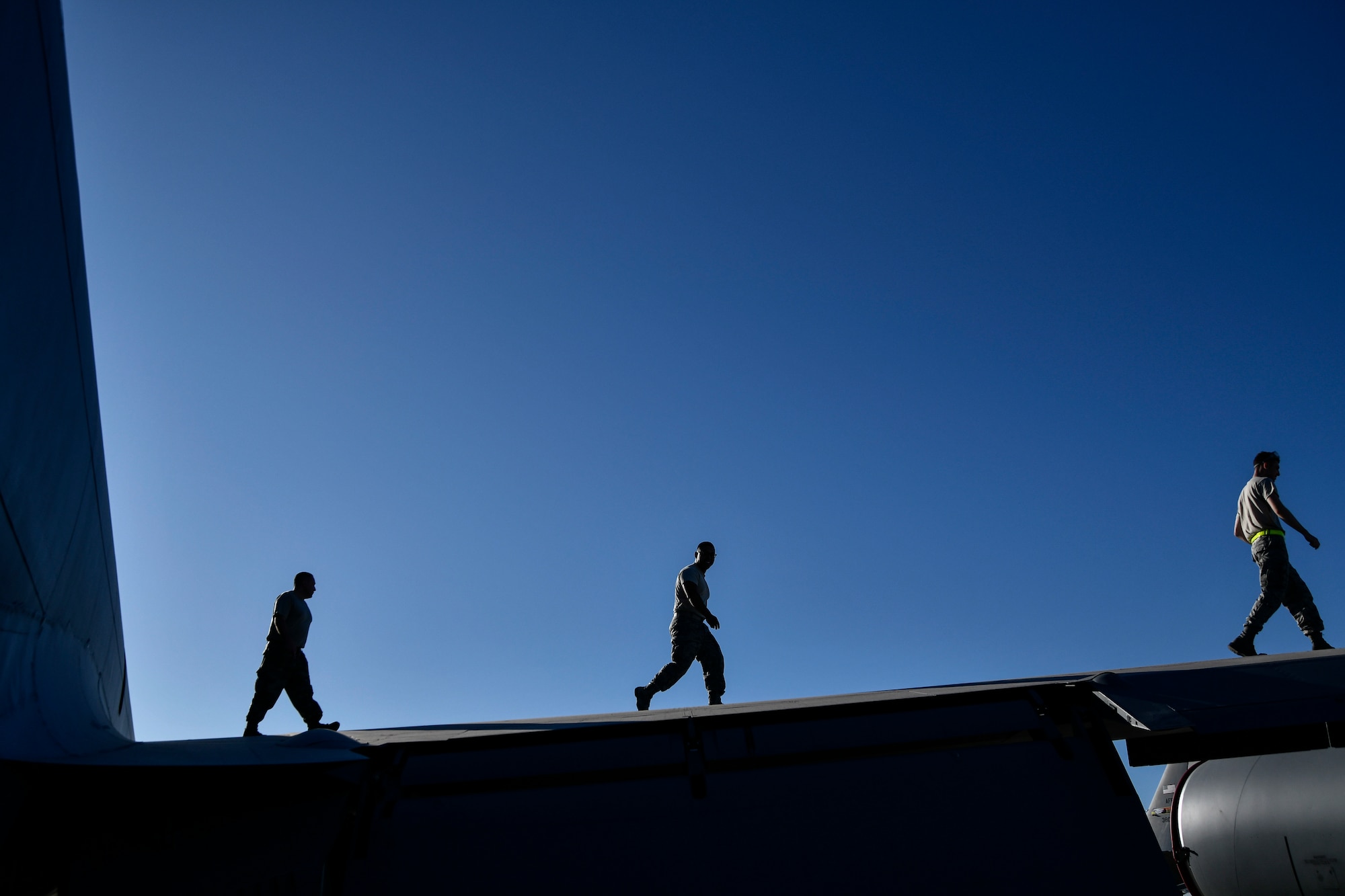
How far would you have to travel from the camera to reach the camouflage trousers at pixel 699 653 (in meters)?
7.30

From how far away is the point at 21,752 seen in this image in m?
2.46

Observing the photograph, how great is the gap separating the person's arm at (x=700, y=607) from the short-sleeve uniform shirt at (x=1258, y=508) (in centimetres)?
479

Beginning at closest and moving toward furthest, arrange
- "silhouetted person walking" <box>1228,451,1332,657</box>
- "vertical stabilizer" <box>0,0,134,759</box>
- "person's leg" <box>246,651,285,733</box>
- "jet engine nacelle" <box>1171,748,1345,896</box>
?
1. "vertical stabilizer" <box>0,0,134,759</box>
2. "jet engine nacelle" <box>1171,748,1345,896</box>
3. "person's leg" <box>246,651,285,733</box>
4. "silhouetted person walking" <box>1228,451,1332,657</box>

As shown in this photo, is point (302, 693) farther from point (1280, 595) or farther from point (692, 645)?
point (1280, 595)

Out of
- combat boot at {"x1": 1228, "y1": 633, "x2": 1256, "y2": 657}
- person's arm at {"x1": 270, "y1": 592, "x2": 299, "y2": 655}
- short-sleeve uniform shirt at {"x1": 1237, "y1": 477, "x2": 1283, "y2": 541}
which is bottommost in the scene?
combat boot at {"x1": 1228, "y1": 633, "x2": 1256, "y2": 657}

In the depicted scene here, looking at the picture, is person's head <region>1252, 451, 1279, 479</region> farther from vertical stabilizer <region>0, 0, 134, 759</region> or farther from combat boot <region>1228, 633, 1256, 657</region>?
vertical stabilizer <region>0, 0, 134, 759</region>

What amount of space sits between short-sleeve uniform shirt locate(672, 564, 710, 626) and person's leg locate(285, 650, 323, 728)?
10.1 feet

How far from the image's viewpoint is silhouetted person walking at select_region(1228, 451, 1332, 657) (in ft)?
22.7

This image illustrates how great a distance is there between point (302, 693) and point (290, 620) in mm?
587

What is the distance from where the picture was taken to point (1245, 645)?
691 centimetres

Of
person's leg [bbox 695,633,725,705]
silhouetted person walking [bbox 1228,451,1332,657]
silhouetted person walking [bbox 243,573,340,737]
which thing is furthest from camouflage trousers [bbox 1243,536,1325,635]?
silhouetted person walking [bbox 243,573,340,737]

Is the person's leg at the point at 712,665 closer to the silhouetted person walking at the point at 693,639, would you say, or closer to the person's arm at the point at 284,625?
the silhouetted person walking at the point at 693,639

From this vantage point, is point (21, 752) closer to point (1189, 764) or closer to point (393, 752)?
point (393, 752)

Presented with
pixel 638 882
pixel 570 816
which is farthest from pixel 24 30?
pixel 638 882
